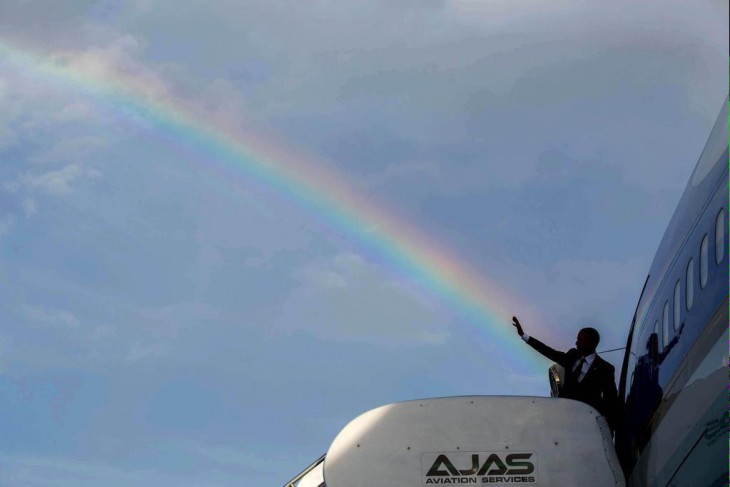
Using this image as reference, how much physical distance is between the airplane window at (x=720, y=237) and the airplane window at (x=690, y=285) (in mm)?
658

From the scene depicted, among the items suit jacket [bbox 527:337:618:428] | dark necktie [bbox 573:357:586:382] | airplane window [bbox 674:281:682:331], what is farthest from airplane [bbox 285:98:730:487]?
dark necktie [bbox 573:357:586:382]

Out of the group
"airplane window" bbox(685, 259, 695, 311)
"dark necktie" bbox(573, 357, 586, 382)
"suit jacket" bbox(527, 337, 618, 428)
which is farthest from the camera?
"dark necktie" bbox(573, 357, 586, 382)

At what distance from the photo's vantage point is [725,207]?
733 centimetres

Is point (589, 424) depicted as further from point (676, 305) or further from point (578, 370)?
point (578, 370)

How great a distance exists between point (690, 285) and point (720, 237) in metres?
0.88

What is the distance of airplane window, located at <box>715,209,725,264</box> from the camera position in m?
7.14

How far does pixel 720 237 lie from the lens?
725 centimetres

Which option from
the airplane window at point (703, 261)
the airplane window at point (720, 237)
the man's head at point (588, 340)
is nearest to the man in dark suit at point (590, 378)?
the man's head at point (588, 340)

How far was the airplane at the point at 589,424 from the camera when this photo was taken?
25.4 feet

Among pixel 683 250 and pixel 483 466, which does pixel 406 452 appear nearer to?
pixel 483 466

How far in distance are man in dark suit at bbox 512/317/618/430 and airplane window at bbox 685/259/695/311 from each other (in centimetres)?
232

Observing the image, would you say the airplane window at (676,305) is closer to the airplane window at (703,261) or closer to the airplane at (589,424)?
the airplane at (589,424)

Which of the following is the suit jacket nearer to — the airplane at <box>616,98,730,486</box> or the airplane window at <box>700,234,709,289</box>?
the airplane at <box>616,98,730,486</box>

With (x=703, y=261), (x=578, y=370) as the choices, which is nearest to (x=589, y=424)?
(x=578, y=370)
